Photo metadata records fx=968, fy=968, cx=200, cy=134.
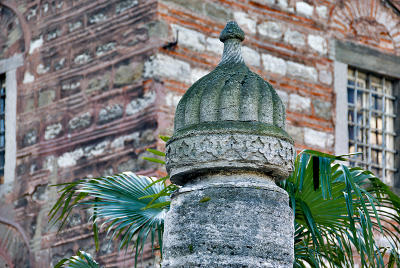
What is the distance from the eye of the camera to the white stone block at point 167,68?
29.4 feet

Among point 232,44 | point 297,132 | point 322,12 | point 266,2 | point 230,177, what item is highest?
point 322,12

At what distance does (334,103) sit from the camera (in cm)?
1036

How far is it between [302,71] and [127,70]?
2.01 meters

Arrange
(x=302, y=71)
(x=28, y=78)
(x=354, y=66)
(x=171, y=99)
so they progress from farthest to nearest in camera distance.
→ (x=354, y=66), (x=28, y=78), (x=302, y=71), (x=171, y=99)

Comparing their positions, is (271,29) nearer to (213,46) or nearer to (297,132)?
(213,46)

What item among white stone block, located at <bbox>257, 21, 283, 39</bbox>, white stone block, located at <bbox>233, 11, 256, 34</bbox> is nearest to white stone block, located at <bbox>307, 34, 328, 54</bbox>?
white stone block, located at <bbox>257, 21, 283, 39</bbox>

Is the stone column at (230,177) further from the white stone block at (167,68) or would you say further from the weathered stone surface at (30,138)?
the weathered stone surface at (30,138)

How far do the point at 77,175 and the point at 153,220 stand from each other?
3.37 metres

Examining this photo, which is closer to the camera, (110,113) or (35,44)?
(110,113)

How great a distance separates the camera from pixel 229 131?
425 centimetres

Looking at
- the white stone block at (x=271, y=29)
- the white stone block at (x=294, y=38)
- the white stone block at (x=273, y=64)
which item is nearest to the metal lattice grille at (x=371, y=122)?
the white stone block at (x=294, y=38)

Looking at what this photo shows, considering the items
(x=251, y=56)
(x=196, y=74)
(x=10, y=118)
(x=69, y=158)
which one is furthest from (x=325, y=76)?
(x=10, y=118)

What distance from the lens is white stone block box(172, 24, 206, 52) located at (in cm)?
920

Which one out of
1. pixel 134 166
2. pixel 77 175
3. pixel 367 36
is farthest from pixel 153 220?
pixel 367 36
